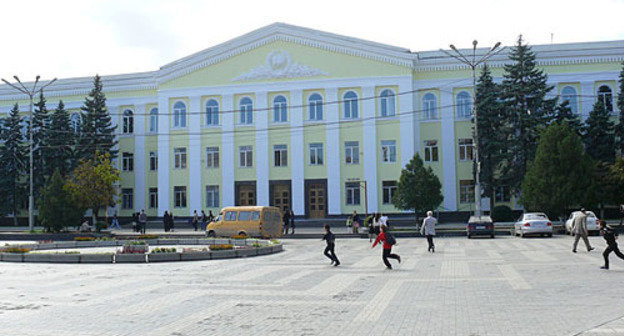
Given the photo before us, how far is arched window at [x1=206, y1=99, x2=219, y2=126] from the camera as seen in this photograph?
52375 millimetres

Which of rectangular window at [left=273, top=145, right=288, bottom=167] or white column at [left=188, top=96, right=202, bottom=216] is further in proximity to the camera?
white column at [left=188, top=96, right=202, bottom=216]

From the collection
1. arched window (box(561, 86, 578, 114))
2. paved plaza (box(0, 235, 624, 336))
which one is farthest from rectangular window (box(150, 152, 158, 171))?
paved plaza (box(0, 235, 624, 336))

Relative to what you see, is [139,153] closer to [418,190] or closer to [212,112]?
[212,112]

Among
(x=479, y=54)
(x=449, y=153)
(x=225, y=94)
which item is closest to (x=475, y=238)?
(x=449, y=153)

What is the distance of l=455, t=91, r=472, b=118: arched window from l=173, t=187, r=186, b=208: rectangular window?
23960 mm

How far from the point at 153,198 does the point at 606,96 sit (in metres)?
38.6

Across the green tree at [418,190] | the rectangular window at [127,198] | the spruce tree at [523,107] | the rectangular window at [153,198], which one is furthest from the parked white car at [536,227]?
the rectangular window at [127,198]

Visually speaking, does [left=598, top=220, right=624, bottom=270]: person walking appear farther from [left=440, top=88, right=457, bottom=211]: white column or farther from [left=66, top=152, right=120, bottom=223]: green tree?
[left=66, top=152, right=120, bottom=223]: green tree

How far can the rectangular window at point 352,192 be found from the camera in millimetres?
49103

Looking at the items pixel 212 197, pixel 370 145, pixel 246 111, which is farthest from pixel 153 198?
pixel 370 145

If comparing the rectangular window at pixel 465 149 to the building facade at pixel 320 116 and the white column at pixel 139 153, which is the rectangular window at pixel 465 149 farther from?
the white column at pixel 139 153

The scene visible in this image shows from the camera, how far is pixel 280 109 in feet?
168

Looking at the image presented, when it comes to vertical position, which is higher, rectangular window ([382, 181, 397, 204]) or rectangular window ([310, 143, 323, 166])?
rectangular window ([310, 143, 323, 166])

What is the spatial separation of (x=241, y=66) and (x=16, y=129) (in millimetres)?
21372
